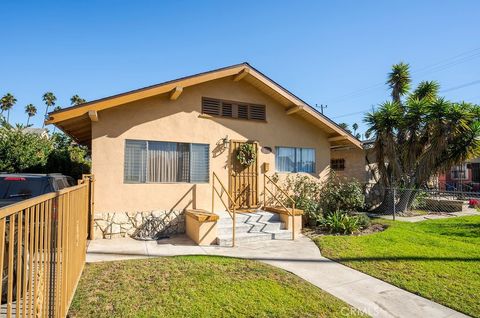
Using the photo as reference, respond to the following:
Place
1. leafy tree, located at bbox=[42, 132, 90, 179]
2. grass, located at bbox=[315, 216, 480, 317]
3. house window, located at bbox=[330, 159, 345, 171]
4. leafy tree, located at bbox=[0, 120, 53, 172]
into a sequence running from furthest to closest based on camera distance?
house window, located at bbox=[330, 159, 345, 171] → leafy tree, located at bbox=[42, 132, 90, 179] → leafy tree, located at bbox=[0, 120, 53, 172] → grass, located at bbox=[315, 216, 480, 317]

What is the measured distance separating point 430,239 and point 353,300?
498cm

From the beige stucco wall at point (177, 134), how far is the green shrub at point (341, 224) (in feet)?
8.85

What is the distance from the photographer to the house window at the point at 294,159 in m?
11.3

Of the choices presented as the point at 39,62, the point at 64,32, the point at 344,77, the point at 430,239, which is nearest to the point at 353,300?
the point at 430,239

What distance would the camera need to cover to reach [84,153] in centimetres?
1697

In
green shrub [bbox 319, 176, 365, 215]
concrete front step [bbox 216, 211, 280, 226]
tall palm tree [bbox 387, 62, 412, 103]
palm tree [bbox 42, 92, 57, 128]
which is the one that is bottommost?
concrete front step [bbox 216, 211, 280, 226]

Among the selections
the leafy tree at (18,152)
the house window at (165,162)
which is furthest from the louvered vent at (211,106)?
the leafy tree at (18,152)

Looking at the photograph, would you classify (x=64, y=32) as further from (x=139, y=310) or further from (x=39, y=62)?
(x=139, y=310)

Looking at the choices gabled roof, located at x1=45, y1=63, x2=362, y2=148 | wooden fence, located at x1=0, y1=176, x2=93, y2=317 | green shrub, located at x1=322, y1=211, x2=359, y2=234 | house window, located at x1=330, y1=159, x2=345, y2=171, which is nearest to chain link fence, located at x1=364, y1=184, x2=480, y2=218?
house window, located at x1=330, y1=159, x2=345, y2=171

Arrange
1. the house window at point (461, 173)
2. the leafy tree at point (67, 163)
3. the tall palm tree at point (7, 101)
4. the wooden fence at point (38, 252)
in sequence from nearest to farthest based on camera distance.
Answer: the wooden fence at point (38, 252), the leafy tree at point (67, 163), the house window at point (461, 173), the tall palm tree at point (7, 101)

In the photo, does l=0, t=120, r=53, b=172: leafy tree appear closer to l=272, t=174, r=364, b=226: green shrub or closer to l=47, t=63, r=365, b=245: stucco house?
l=47, t=63, r=365, b=245: stucco house

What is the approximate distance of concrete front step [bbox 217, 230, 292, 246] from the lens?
7.84 meters

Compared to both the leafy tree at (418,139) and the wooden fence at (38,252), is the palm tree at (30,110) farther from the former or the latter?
the wooden fence at (38,252)

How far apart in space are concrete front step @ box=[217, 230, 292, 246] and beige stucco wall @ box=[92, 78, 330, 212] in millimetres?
1954
